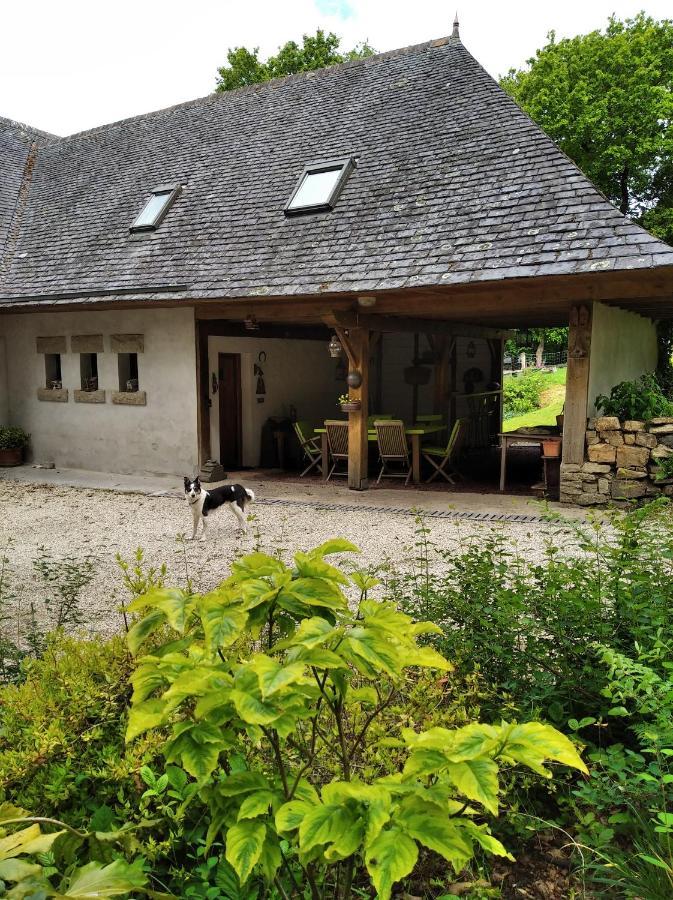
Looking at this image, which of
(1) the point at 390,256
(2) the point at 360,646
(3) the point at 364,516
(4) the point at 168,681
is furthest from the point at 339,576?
(1) the point at 390,256

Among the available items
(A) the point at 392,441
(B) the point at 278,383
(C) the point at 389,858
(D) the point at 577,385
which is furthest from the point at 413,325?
(C) the point at 389,858

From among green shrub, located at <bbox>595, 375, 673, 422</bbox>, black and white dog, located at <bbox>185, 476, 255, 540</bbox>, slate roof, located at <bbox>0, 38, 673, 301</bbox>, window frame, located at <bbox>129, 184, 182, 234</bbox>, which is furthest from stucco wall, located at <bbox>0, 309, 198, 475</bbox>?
green shrub, located at <bbox>595, 375, 673, 422</bbox>

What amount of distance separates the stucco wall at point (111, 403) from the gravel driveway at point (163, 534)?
169cm

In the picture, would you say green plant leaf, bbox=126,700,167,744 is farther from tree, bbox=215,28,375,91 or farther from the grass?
tree, bbox=215,28,375,91

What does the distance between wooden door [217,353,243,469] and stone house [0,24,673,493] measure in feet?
0.12

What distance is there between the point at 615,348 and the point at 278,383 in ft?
20.2

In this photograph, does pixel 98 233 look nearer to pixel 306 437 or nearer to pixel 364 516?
pixel 306 437

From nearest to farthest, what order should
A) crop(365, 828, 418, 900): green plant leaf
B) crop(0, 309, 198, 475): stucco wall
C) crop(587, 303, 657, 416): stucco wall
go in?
crop(365, 828, 418, 900): green plant leaf
crop(587, 303, 657, 416): stucco wall
crop(0, 309, 198, 475): stucco wall

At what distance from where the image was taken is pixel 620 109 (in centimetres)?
2053

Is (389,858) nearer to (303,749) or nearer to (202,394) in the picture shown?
(303,749)

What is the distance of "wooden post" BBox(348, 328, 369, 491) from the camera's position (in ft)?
31.2

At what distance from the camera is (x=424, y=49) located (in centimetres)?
1216

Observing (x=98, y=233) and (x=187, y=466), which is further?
(x=98, y=233)

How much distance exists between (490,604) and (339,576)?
1812mm
